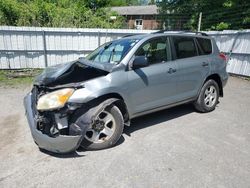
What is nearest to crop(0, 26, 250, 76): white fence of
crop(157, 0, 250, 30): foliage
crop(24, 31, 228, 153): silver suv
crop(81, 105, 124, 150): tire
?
crop(157, 0, 250, 30): foliage

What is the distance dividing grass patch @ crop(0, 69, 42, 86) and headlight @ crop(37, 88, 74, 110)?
207 inches

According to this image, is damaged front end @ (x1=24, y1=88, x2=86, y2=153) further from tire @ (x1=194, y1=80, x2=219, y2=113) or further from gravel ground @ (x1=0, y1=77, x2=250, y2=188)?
tire @ (x1=194, y1=80, x2=219, y2=113)

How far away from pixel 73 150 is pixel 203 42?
3.63m

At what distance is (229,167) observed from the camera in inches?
122

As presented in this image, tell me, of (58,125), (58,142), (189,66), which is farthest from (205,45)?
(58,142)

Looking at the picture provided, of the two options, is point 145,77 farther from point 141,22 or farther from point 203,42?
point 141,22

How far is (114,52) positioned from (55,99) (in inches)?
62.2

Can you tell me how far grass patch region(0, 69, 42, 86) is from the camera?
7.97 meters

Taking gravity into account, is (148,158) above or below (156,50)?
below

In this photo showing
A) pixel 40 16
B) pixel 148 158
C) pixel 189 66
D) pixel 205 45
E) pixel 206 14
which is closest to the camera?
pixel 148 158

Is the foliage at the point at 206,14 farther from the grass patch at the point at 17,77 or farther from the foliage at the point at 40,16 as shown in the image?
the grass patch at the point at 17,77

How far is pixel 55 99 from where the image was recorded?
3139 mm

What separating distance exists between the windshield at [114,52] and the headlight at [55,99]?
1083mm

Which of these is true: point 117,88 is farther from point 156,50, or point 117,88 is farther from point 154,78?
point 156,50
